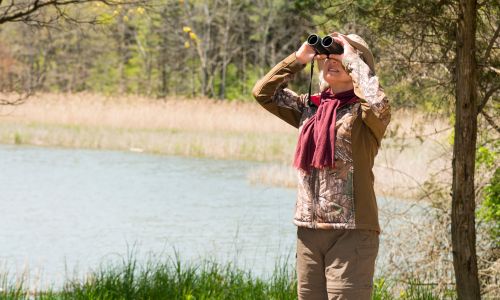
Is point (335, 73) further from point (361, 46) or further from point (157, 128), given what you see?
point (157, 128)

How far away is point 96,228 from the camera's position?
477 inches

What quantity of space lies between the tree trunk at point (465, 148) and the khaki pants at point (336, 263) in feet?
4.15

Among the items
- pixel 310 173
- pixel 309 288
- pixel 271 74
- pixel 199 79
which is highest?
pixel 199 79

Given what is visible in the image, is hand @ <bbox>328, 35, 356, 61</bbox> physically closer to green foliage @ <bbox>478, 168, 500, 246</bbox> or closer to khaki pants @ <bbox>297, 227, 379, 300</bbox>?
khaki pants @ <bbox>297, 227, 379, 300</bbox>

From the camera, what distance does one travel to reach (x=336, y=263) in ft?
11.2

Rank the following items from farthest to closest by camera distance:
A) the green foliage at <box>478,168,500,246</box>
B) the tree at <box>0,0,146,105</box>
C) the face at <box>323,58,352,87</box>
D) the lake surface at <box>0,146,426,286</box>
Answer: the lake surface at <box>0,146,426,286</box> < the green foliage at <box>478,168,500,246</box> < the tree at <box>0,0,146,105</box> < the face at <box>323,58,352,87</box>

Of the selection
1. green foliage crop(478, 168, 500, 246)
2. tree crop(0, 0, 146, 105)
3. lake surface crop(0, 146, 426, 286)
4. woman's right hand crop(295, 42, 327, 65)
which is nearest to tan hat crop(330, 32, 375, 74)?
woman's right hand crop(295, 42, 327, 65)

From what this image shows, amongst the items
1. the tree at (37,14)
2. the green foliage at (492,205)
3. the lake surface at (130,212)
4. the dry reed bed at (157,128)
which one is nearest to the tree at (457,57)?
the green foliage at (492,205)

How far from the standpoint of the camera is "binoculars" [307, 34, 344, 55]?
3.49 meters

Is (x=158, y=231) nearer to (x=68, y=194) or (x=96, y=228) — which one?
(x=96, y=228)

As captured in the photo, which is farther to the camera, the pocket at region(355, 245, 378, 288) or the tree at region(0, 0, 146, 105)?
the tree at region(0, 0, 146, 105)

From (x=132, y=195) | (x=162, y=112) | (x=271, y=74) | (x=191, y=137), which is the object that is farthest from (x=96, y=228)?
(x=162, y=112)

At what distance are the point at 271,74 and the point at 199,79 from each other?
39.2 m

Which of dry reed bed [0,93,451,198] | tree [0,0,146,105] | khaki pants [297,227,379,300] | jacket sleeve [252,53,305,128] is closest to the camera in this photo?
khaki pants [297,227,379,300]
